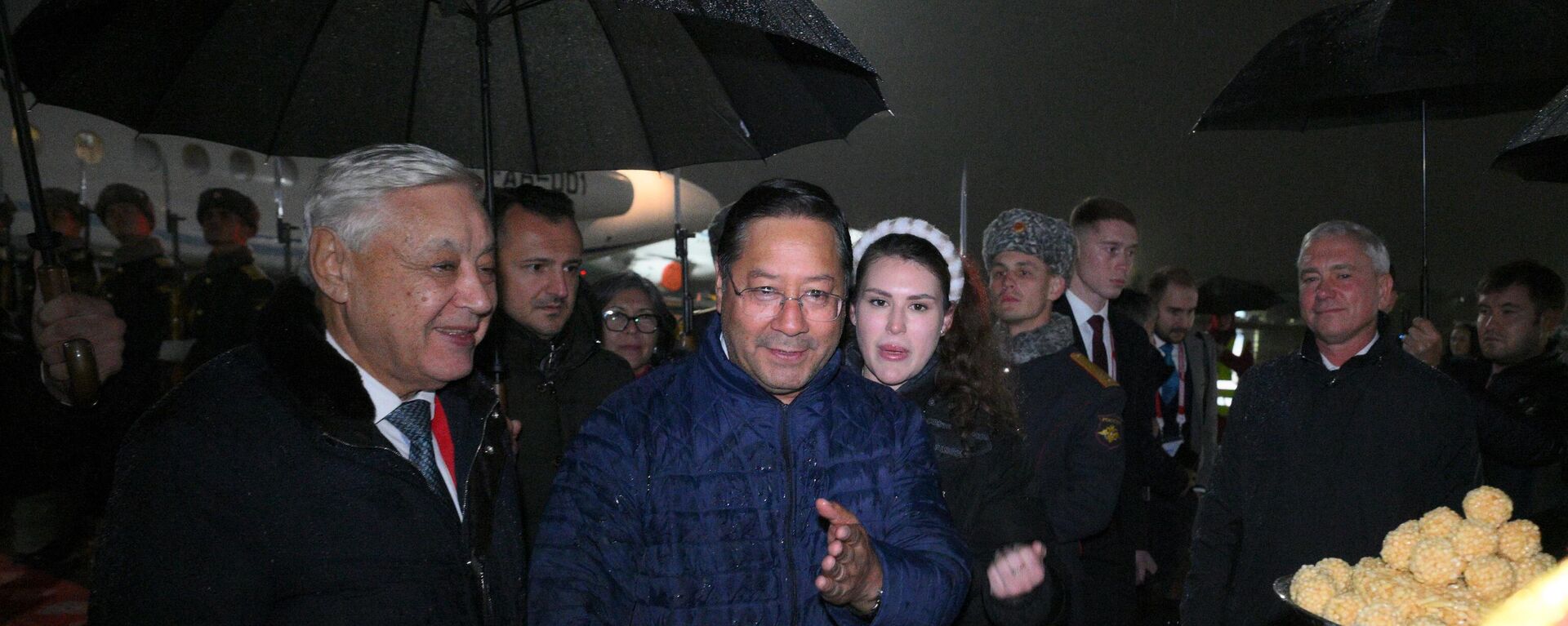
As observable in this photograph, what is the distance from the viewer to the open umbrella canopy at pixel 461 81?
9.25 feet

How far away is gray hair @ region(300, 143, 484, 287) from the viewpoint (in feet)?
6.05

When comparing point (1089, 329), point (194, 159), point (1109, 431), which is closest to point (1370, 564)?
point (1109, 431)

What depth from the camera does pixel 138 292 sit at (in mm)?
6113

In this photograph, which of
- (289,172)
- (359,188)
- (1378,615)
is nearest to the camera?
(359,188)

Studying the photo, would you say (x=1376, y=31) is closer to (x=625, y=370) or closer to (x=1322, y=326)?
(x=1322, y=326)

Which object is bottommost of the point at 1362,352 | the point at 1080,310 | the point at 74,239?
the point at 1362,352

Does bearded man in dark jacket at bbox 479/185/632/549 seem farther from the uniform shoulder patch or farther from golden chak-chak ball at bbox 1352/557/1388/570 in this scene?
golden chak-chak ball at bbox 1352/557/1388/570

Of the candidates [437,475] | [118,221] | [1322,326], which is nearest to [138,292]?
[118,221]

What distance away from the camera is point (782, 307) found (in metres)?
1.93

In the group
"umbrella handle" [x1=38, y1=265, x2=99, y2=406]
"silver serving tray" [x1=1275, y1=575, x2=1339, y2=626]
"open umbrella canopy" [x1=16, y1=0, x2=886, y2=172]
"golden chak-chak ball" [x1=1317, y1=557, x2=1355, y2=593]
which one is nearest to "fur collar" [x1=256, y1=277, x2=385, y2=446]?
"umbrella handle" [x1=38, y1=265, x2=99, y2=406]

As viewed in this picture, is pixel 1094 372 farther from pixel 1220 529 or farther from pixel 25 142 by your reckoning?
pixel 25 142

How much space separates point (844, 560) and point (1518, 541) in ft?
5.75

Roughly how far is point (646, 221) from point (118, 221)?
66.9 feet

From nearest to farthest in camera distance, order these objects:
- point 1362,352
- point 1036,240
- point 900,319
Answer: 1. point 900,319
2. point 1362,352
3. point 1036,240
